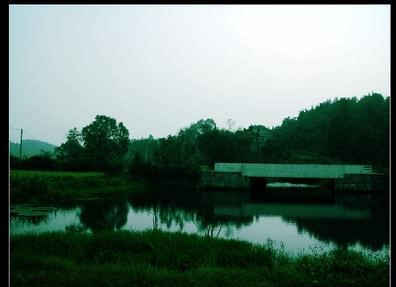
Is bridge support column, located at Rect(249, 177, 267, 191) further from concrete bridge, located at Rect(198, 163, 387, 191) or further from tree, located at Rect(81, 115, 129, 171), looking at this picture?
tree, located at Rect(81, 115, 129, 171)

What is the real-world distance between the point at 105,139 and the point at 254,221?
4069 cm

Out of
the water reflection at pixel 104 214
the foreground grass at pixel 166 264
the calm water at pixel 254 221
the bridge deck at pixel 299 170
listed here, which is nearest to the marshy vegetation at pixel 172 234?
the foreground grass at pixel 166 264

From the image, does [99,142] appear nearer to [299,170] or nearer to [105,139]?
[105,139]

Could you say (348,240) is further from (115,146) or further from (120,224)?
(115,146)

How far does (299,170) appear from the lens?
4009 centimetres

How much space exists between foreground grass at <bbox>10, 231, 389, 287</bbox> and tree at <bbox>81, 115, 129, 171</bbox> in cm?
4516

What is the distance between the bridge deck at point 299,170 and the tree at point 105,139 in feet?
66.1

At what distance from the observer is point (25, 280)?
19.7ft

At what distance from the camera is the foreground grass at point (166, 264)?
20.3 ft

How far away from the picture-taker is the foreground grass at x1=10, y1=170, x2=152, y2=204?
24352 mm

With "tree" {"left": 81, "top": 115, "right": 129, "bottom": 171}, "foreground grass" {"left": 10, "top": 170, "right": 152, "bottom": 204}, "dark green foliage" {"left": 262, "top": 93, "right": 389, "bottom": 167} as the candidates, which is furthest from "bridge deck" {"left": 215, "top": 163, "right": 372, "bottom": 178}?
"tree" {"left": 81, "top": 115, "right": 129, "bottom": 171}

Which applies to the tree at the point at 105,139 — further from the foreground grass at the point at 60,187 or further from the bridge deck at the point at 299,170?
the bridge deck at the point at 299,170

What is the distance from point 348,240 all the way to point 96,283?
1103cm
